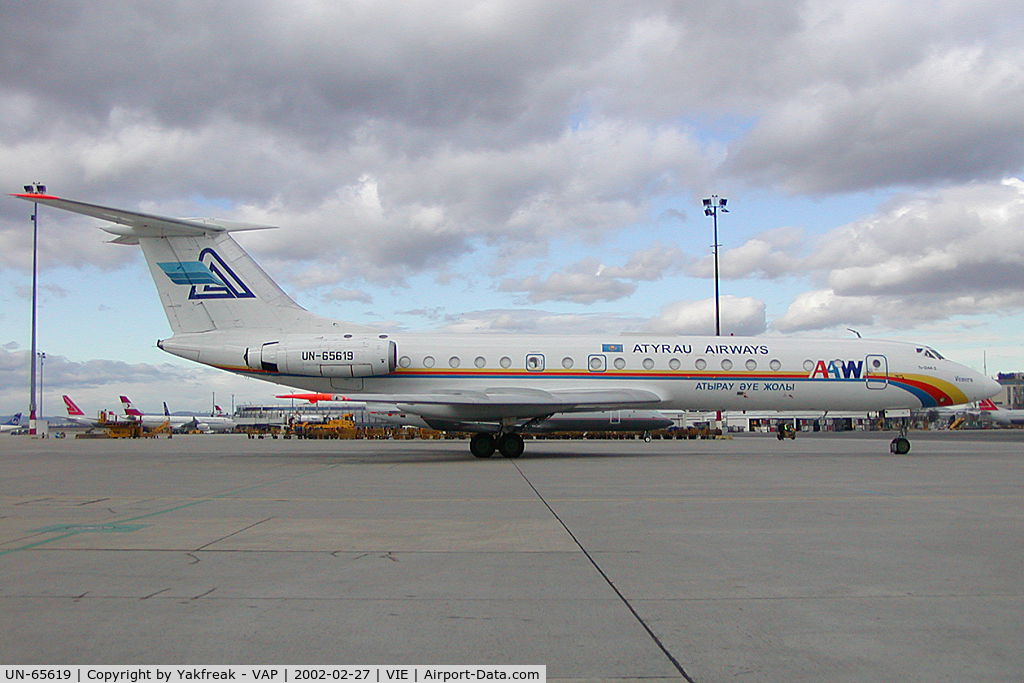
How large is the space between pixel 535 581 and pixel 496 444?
15175 mm

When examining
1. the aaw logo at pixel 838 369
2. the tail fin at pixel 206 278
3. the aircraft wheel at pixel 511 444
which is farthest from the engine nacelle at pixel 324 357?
the aaw logo at pixel 838 369

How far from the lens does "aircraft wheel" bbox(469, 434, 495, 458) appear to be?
20.5m

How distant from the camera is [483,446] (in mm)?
20469

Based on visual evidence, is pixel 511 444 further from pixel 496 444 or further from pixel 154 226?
pixel 154 226

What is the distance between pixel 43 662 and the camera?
12.3 feet

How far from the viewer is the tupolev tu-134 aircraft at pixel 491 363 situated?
19922 mm

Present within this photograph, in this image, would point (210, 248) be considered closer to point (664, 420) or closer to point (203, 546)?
point (203, 546)

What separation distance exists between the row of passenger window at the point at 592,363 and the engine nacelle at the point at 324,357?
0.78m

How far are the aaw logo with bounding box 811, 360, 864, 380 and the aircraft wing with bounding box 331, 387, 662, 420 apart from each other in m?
4.96

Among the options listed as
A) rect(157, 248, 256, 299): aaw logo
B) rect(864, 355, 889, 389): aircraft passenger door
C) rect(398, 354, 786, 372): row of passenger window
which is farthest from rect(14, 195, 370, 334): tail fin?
rect(864, 355, 889, 389): aircraft passenger door

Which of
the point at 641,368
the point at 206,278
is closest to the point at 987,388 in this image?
the point at 641,368

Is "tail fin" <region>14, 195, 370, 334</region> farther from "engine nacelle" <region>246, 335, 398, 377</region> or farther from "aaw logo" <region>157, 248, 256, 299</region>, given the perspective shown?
"engine nacelle" <region>246, 335, 398, 377</region>

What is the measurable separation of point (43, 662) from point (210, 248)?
59.3 feet

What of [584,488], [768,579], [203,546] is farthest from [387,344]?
[768,579]
